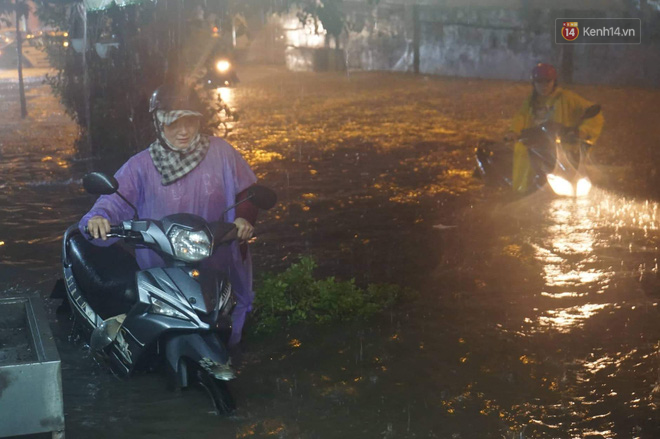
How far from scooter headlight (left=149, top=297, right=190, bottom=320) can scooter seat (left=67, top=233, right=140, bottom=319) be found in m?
0.28

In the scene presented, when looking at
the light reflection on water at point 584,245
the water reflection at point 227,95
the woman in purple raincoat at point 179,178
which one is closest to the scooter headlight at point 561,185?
the light reflection on water at point 584,245

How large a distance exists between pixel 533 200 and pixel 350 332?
15.4 feet

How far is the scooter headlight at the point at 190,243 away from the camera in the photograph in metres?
4.95

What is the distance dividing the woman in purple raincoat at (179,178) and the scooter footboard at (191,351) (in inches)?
27.7

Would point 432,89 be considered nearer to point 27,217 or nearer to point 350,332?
point 27,217

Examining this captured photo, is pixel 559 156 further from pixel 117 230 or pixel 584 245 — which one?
pixel 117 230

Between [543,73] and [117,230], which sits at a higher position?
[543,73]

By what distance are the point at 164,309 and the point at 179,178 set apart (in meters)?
0.97

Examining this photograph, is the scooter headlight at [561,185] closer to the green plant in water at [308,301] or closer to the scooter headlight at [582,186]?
the scooter headlight at [582,186]

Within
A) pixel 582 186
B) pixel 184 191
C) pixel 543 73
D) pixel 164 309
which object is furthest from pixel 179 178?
pixel 582 186

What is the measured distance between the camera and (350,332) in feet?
20.9

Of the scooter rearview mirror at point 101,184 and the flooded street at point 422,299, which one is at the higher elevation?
the scooter rearview mirror at point 101,184

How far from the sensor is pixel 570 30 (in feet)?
76.0

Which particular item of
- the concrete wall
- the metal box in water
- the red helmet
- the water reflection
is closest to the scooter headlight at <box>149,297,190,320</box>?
the metal box in water
